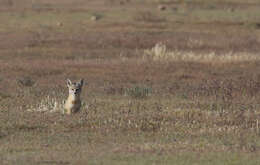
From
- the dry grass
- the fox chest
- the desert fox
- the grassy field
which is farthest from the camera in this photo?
the dry grass

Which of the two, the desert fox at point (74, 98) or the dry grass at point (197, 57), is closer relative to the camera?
the desert fox at point (74, 98)

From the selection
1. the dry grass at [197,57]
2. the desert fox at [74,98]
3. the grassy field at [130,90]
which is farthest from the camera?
the dry grass at [197,57]

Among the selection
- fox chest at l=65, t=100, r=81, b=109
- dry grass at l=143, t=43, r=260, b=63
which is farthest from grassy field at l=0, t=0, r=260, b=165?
fox chest at l=65, t=100, r=81, b=109

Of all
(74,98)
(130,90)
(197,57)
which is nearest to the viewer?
(74,98)

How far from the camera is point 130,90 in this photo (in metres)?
18.3

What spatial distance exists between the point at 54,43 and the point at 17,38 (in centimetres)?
205

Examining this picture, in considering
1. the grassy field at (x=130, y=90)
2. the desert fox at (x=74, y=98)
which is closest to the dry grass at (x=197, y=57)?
the grassy field at (x=130, y=90)

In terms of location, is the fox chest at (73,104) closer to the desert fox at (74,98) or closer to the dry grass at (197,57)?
the desert fox at (74,98)

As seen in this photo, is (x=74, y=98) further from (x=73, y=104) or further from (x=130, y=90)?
(x=130, y=90)

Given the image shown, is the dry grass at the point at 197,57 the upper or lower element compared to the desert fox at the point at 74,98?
lower

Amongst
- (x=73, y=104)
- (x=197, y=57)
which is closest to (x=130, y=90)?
(x=73, y=104)

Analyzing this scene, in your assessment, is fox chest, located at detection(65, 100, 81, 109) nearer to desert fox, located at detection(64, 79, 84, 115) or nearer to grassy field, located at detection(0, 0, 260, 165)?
desert fox, located at detection(64, 79, 84, 115)

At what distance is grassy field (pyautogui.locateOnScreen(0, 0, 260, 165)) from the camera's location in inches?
443

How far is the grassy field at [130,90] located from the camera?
11.2 m
